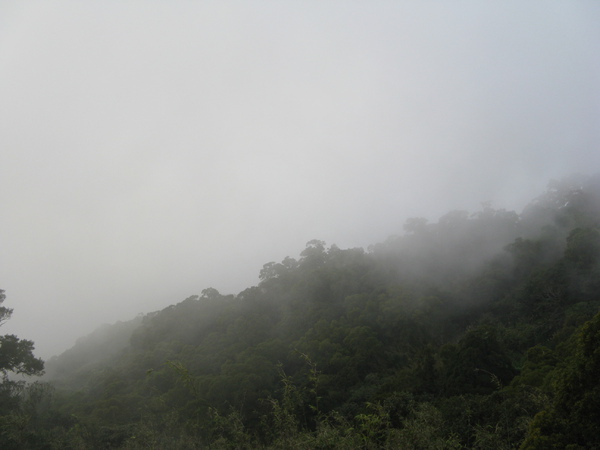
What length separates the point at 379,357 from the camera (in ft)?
90.8

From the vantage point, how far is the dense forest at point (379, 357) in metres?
6.86

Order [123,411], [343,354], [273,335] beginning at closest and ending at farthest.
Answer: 1. [123,411]
2. [343,354]
3. [273,335]

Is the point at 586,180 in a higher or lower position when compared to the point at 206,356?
higher

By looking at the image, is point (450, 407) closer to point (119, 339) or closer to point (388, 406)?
point (388, 406)

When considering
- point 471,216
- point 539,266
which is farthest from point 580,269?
point 471,216

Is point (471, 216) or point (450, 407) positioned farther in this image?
point (471, 216)

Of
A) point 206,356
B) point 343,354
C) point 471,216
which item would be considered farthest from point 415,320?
point 471,216

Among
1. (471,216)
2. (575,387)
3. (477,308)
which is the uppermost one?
(471,216)

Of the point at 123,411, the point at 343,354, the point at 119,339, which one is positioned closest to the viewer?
the point at 123,411

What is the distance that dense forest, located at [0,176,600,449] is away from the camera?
686cm

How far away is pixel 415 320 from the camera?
103 feet

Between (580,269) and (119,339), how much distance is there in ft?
222

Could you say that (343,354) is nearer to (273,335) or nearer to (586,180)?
(273,335)

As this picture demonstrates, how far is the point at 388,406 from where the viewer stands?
15.3 metres
